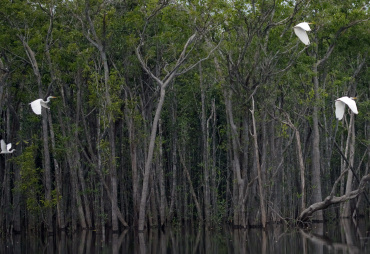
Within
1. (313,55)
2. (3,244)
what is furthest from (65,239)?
(313,55)

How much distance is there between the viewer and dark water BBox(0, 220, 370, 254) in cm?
1490

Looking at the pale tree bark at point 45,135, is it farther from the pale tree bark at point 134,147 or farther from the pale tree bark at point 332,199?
the pale tree bark at point 332,199

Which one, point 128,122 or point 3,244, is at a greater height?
point 128,122

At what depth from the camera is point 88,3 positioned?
2105 cm

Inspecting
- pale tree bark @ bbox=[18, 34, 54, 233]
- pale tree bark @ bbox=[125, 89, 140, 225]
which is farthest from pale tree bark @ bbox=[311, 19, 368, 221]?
pale tree bark @ bbox=[18, 34, 54, 233]

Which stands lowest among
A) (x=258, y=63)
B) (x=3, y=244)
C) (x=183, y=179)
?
(x=3, y=244)

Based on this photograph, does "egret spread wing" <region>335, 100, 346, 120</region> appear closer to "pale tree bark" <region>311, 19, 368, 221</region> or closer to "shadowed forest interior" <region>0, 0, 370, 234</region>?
"shadowed forest interior" <region>0, 0, 370, 234</region>

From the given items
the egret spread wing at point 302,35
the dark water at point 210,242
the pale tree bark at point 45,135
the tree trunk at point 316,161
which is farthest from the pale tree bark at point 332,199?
the pale tree bark at point 45,135

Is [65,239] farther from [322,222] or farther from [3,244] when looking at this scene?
[322,222]

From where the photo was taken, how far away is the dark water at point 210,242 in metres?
14.9

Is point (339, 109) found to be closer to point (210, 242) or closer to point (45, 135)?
point (210, 242)

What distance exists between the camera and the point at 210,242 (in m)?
17.7

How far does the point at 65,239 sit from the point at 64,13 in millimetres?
8901

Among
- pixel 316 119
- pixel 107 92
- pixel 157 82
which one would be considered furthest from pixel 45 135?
pixel 316 119
